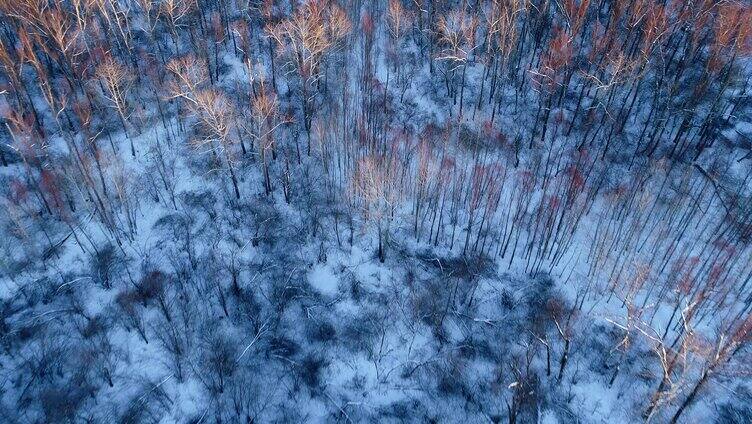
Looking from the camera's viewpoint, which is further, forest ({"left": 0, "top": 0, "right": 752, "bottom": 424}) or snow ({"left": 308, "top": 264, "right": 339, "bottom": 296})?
snow ({"left": 308, "top": 264, "right": 339, "bottom": 296})

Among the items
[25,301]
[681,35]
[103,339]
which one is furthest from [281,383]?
[681,35]

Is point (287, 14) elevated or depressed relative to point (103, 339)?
elevated

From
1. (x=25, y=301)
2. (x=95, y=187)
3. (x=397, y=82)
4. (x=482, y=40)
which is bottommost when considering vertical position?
(x=25, y=301)

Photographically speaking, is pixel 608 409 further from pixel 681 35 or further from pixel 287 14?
pixel 287 14

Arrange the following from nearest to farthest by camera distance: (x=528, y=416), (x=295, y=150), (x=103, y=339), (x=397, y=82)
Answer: (x=528, y=416) < (x=103, y=339) < (x=295, y=150) < (x=397, y=82)

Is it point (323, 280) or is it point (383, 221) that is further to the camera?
point (383, 221)

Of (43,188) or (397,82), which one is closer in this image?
(43,188)

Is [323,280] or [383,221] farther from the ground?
[383,221]

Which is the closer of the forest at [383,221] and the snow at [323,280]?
the forest at [383,221]
